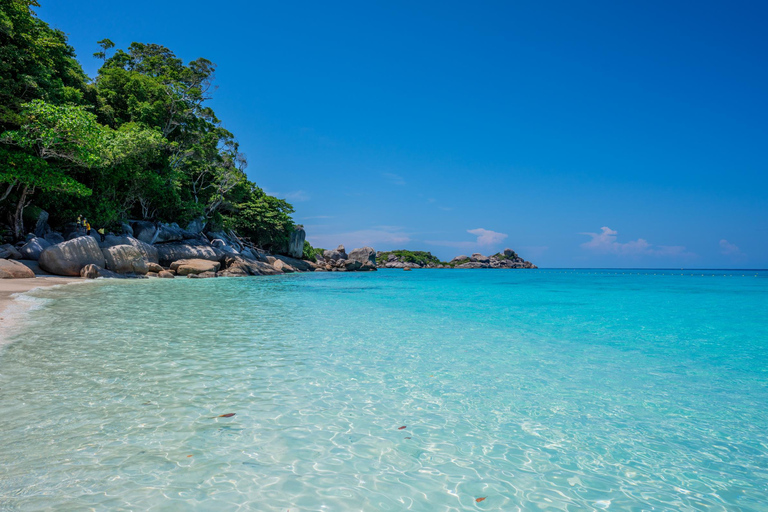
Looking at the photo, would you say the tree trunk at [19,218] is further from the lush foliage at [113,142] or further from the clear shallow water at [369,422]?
the clear shallow water at [369,422]

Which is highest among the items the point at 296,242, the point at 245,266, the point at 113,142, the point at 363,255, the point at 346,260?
the point at 113,142

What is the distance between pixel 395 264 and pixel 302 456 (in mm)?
121814

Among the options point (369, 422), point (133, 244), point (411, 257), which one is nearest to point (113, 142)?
point (133, 244)

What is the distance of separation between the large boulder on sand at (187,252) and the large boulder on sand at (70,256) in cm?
793

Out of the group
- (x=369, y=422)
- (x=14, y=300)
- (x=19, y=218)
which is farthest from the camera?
(x=19, y=218)

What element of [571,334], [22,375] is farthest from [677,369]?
[22,375]

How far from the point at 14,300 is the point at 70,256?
1131 cm

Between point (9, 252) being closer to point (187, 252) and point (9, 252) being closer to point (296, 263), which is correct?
point (187, 252)

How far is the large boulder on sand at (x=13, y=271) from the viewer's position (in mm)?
16641

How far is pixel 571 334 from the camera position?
10.4 metres

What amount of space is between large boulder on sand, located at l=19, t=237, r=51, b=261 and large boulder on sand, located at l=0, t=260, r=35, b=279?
3.82m

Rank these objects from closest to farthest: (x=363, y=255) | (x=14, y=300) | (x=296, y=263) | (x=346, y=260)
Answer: (x=14, y=300), (x=296, y=263), (x=346, y=260), (x=363, y=255)

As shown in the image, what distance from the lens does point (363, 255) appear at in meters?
75.1

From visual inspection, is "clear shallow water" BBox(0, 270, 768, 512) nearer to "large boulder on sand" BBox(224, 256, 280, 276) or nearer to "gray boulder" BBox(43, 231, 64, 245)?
"gray boulder" BBox(43, 231, 64, 245)
